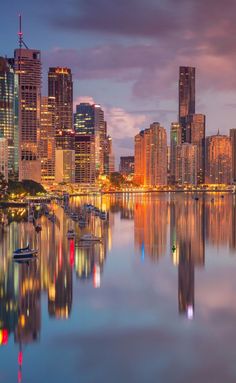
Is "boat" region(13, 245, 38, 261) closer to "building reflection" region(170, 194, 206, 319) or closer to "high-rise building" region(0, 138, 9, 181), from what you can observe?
"building reflection" region(170, 194, 206, 319)

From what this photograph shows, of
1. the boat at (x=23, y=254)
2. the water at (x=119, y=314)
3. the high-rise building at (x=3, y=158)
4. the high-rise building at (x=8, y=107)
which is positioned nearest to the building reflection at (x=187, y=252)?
the water at (x=119, y=314)

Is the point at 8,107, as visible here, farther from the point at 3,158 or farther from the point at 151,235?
the point at 151,235

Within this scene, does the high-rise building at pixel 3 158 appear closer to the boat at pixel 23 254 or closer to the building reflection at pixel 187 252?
the building reflection at pixel 187 252

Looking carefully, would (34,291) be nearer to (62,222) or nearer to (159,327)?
(159,327)

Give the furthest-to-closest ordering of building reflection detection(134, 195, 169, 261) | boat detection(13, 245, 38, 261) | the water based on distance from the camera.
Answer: building reflection detection(134, 195, 169, 261), boat detection(13, 245, 38, 261), the water

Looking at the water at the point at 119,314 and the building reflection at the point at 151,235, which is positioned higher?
the building reflection at the point at 151,235

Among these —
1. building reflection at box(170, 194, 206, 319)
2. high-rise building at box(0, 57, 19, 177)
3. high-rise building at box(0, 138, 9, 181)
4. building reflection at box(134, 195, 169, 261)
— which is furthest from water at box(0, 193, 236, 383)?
high-rise building at box(0, 57, 19, 177)

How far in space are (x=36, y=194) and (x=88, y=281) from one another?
105 m

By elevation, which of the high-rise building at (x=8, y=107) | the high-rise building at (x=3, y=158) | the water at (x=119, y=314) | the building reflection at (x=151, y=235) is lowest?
the water at (x=119, y=314)

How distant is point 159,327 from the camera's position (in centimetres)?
2398

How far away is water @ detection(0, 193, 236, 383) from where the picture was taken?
19.3m

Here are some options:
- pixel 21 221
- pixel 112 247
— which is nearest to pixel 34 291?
pixel 112 247

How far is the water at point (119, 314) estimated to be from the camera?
63.3 ft

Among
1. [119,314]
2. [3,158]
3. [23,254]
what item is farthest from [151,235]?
[3,158]
